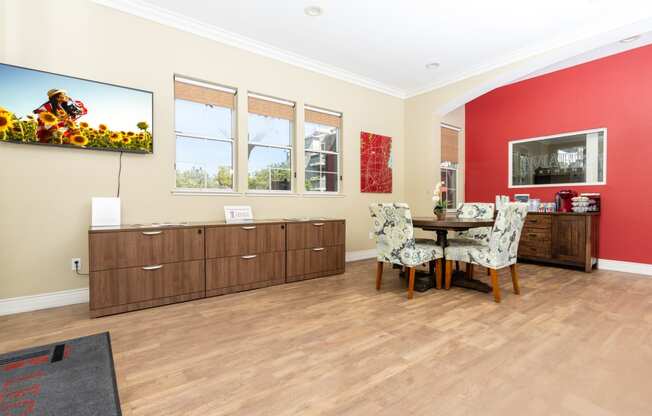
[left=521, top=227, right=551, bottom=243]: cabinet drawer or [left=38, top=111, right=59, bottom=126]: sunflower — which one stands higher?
[left=38, top=111, right=59, bottom=126]: sunflower

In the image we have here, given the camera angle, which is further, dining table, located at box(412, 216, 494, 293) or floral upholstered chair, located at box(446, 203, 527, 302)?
dining table, located at box(412, 216, 494, 293)

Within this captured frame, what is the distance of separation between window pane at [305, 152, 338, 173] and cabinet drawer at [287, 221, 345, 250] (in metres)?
1.10

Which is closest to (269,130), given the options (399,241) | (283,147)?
(283,147)

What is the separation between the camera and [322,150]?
513 cm

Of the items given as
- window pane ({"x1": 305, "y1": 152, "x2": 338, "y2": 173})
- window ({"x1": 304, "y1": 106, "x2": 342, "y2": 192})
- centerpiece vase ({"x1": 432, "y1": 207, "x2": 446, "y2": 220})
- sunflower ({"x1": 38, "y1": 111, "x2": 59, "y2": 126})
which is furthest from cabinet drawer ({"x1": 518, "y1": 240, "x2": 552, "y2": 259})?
sunflower ({"x1": 38, "y1": 111, "x2": 59, "y2": 126})

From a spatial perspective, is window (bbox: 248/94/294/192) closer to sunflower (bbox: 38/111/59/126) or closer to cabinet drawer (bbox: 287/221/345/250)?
cabinet drawer (bbox: 287/221/345/250)

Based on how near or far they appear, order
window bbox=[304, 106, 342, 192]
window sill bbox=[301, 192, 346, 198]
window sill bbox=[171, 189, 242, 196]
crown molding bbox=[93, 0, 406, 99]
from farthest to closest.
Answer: window bbox=[304, 106, 342, 192]
window sill bbox=[301, 192, 346, 198]
window sill bbox=[171, 189, 242, 196]
crown molding bbox=[93, 0, 406, 99]

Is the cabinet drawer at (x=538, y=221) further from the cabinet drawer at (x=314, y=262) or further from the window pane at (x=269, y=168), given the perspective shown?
the window pane at (x=269, y=168)

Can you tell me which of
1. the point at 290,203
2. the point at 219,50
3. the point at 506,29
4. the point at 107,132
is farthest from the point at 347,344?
the point at 506,29

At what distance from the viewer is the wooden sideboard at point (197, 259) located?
283 centimetres

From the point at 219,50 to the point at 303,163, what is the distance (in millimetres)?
1780

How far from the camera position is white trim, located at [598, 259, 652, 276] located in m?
4.40

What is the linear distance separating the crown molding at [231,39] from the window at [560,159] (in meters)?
2.64

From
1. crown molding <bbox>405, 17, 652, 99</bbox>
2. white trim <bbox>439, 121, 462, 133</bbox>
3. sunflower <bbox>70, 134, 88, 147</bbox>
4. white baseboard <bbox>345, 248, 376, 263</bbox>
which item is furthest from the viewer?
white trim <bbox>439, 121, 462, 133</bbox>
